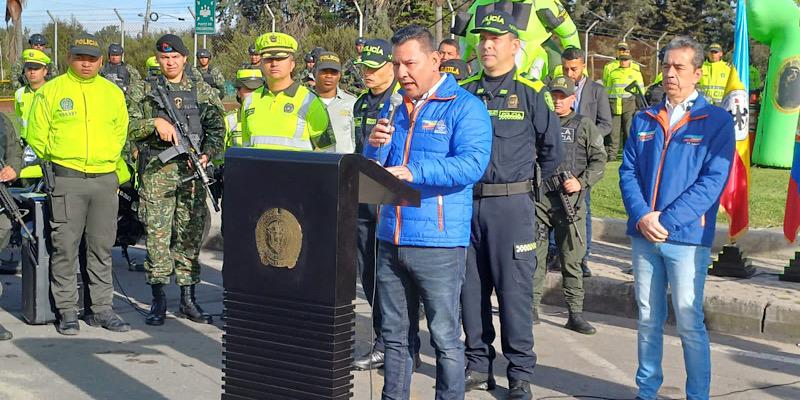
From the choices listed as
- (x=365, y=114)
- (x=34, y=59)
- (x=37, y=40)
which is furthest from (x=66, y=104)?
(x=37, y=40)

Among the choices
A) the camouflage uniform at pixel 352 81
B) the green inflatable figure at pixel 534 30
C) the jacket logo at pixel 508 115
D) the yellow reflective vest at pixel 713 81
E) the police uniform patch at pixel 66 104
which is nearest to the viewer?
the jacket logo at pixel 508 115

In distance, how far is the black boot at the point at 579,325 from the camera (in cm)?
740

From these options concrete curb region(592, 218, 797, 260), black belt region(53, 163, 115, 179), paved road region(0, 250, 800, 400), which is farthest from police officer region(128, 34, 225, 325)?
concrete curb region(592, 218, 797, 260)

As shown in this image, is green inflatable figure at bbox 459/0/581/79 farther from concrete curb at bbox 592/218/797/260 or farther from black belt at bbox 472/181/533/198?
black belt at bbox 472/181/533/198

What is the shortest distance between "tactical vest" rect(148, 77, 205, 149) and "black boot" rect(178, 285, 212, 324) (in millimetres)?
1084

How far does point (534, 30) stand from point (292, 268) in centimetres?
641

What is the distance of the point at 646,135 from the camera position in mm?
5418

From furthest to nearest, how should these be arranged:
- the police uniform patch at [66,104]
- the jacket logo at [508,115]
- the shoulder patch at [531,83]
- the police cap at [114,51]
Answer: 1. the police cap at [114,51]
2. the police uniform patch at [66,104]
3. the shoulder patch at [531,83]
4. the jacket logo at [508,115]

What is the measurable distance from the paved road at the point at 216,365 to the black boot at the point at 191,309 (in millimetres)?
73

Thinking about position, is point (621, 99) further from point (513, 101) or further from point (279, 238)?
point (279, 238)

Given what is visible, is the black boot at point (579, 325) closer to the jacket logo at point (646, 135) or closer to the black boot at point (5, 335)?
the jacket logo at point (646, 135)

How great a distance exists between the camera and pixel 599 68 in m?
44.4

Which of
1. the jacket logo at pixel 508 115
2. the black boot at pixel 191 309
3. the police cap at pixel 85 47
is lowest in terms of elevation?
the black boot at pixel 191 309

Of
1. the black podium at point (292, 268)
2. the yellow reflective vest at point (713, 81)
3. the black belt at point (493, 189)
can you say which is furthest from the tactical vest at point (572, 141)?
the yellow reflective vest at point (713, 81)
